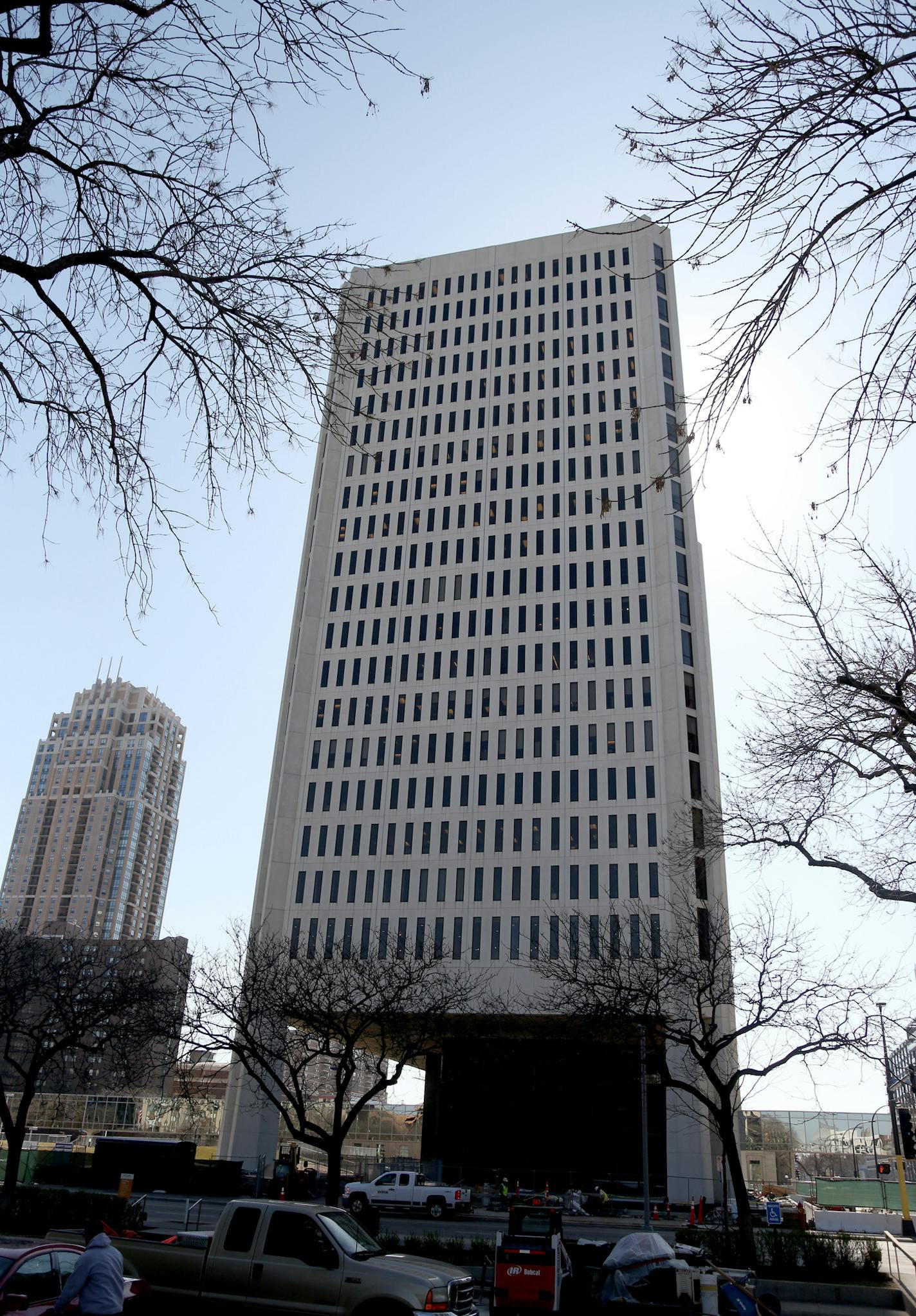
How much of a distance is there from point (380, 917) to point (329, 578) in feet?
86.6

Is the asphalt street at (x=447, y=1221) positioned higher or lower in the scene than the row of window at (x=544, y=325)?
lower

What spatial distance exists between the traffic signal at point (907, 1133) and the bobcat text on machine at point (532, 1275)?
11.3m

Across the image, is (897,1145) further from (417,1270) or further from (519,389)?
(519,389)

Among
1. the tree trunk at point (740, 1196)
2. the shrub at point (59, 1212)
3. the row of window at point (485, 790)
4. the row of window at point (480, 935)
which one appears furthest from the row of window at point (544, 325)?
the tree trunk at point (740, 1196)

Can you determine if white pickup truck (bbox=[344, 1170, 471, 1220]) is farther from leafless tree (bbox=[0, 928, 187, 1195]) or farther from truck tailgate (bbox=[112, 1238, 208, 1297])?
truck tailgate (bbox=[112, 1238, 208, 1297])

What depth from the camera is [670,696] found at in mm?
64312

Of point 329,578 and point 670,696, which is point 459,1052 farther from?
point 329,578

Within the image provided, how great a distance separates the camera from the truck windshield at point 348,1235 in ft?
36.9

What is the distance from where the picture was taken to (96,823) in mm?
182875

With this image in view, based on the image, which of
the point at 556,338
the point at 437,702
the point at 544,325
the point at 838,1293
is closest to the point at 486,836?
the point at 437,702

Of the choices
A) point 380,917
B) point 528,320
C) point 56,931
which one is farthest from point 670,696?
point 56,931

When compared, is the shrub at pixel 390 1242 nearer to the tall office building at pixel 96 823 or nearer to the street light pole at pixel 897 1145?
the street light pole at pixel 897 1145

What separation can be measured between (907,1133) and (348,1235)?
17833 millimetres

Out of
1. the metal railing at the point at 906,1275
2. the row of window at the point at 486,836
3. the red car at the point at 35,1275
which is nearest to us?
the red car at the point at 35,1275
